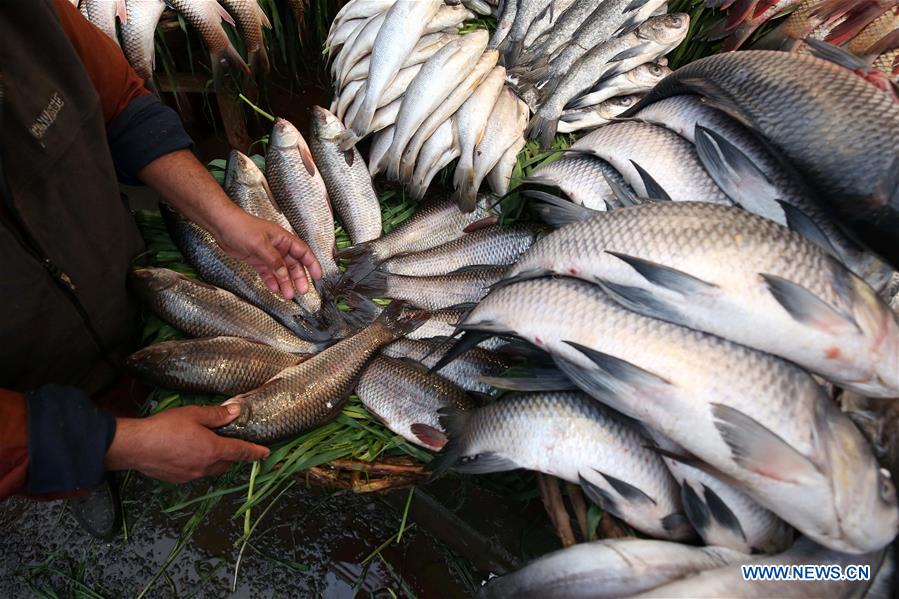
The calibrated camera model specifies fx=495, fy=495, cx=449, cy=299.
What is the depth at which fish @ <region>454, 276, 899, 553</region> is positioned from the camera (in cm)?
99

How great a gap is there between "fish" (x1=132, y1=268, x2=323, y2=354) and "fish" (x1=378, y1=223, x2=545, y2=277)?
1.77ft

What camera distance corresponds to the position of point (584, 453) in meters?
→ 1.32

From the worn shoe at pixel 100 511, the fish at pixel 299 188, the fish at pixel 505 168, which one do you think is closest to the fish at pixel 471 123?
the fish at pixel 505 168

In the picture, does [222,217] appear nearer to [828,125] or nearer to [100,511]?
[100,511]

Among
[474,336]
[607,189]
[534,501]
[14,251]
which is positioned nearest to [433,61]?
[607,189]

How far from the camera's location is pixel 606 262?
1.28m

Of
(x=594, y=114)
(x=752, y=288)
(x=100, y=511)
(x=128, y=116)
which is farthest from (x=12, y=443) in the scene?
(x=594, y=114)

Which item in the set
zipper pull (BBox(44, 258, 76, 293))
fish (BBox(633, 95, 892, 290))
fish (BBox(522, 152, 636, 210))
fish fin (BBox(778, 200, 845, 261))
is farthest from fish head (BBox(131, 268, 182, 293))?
fish fin (BBox(778, 200, 845, 261))

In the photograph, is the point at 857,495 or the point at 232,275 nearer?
the point at 857,495

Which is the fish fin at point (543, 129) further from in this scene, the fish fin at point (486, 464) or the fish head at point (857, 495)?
the fish head at point (857, 495)

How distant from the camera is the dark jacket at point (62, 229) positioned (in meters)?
1.26

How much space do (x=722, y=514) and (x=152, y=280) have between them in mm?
2147

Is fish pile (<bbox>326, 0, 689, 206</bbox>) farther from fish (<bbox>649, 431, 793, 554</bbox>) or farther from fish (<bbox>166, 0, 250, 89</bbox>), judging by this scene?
fish (<bbox>649, 431, 793, 554</bbox>)

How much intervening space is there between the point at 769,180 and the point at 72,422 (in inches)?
79.6
